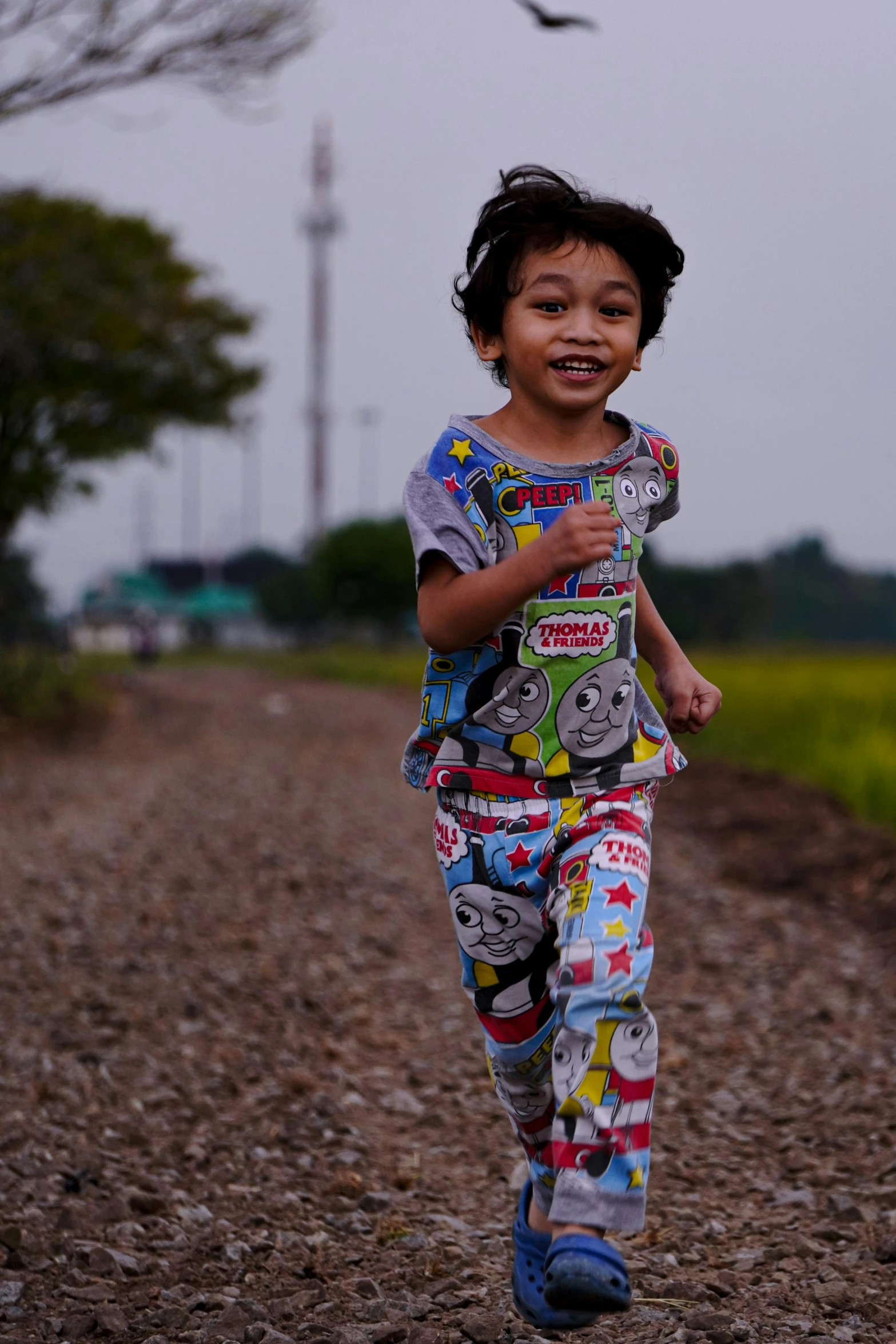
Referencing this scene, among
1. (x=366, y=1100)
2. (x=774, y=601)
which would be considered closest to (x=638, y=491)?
(x=366, y=1100)

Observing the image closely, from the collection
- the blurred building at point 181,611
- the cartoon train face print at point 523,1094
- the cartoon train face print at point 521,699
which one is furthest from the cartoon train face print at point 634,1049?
the blurred building at point 181,611

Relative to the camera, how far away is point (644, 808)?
236 centimetres

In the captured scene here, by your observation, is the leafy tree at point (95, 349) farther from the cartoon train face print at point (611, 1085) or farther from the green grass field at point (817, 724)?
the cartoon train face print at point (611, 1085)

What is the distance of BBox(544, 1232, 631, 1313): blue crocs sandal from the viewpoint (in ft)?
6.39

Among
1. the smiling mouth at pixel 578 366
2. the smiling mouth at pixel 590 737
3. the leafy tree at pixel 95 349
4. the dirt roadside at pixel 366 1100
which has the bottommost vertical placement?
the dirt roadside at pixel 366 1100

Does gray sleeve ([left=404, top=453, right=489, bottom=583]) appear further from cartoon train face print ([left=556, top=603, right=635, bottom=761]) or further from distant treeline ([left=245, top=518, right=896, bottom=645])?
distant treeline ([left=245, top=518, right=896, bottom=645])

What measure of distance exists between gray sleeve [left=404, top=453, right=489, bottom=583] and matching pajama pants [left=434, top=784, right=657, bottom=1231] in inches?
14.7

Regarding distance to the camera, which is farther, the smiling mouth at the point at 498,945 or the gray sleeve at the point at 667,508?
the gray sleeve at the point at 667,508

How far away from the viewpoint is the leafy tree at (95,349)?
17344mm

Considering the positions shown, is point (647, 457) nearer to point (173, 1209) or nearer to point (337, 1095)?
point (173, 1209)

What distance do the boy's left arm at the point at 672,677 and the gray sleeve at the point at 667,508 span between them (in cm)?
11

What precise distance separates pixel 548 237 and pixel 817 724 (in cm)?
991

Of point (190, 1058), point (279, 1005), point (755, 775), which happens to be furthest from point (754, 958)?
point (755, 775)

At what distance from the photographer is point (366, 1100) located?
4.29 m
